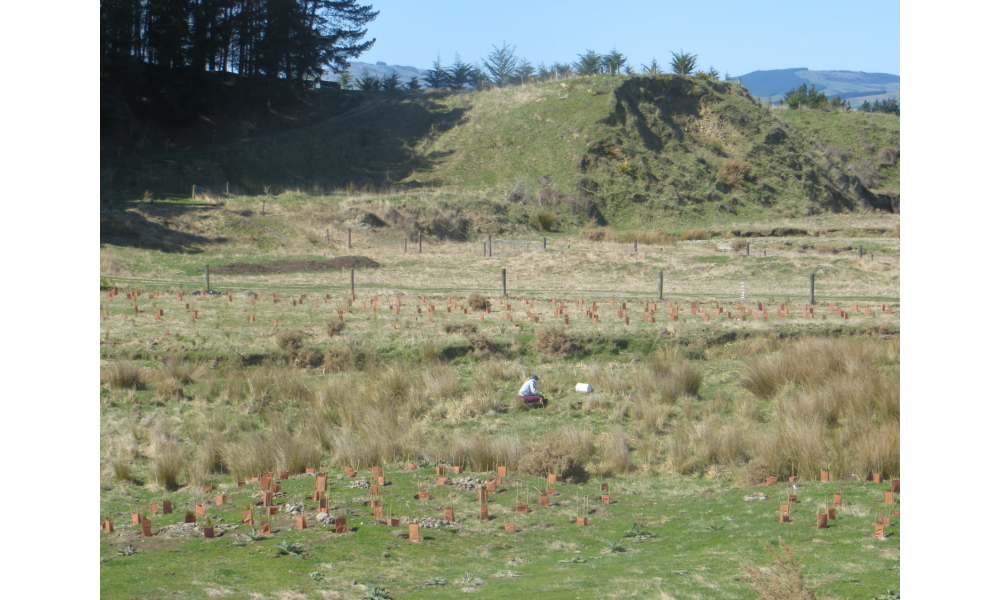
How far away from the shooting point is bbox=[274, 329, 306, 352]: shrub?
16.5m

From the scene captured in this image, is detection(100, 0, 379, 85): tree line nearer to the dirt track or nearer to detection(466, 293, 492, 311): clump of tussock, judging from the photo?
the dirt track

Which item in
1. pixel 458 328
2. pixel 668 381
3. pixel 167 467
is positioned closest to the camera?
pixel 167 467

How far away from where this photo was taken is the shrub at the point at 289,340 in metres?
16.5

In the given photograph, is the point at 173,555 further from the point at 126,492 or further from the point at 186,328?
the point at 186,328

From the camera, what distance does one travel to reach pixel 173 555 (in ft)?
23.0

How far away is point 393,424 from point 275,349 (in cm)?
474

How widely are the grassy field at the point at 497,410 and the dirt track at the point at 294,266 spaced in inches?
17.9

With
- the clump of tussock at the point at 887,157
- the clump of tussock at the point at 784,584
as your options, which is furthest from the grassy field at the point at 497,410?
the clump of tussock at the point at 887,157

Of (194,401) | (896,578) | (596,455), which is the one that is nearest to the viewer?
(896,578)

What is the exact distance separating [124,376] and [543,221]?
1458 inches

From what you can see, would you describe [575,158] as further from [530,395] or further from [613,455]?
[613,455]

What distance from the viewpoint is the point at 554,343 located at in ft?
56.1

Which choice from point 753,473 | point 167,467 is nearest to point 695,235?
point 753,473

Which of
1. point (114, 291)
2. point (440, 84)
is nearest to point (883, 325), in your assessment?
point (114, 291)
